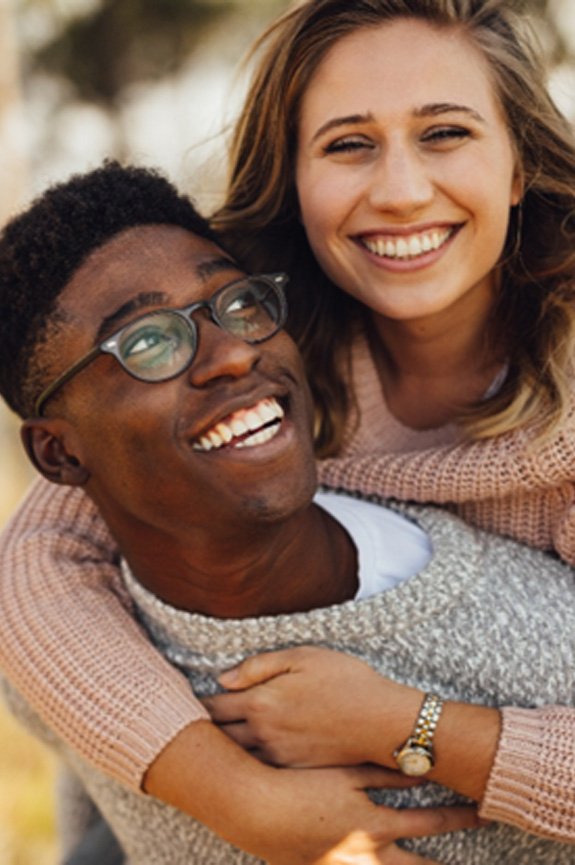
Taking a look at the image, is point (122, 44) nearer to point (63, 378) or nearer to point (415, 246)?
point (415, 246)

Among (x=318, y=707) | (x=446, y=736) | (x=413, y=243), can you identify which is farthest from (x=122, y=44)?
(x=446, y=736)

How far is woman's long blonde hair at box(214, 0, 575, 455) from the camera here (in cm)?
267

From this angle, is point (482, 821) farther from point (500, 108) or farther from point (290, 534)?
point (500, 108)

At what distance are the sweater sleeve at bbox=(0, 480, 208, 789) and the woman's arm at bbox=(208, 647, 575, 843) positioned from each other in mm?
168

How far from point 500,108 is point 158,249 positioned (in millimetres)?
932

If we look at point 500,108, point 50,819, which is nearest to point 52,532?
point 500,108

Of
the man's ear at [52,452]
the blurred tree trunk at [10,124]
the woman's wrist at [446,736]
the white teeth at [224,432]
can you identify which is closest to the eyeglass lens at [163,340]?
the white teeth at [224,432]

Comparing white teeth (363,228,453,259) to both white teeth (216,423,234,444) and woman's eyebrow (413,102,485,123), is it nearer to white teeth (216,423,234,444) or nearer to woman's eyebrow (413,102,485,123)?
woman's eyebrow (413,102,485,123)

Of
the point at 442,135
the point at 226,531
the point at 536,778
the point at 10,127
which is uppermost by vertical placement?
the point at 10,127

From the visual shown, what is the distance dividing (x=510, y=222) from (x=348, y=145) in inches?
21.5

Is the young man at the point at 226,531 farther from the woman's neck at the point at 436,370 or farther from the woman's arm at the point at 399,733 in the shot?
the woman's neck at the point at 436,370

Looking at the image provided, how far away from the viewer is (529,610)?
2432 millimetres

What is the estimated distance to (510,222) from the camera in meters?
2.96

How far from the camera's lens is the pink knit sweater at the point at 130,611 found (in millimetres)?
2264
